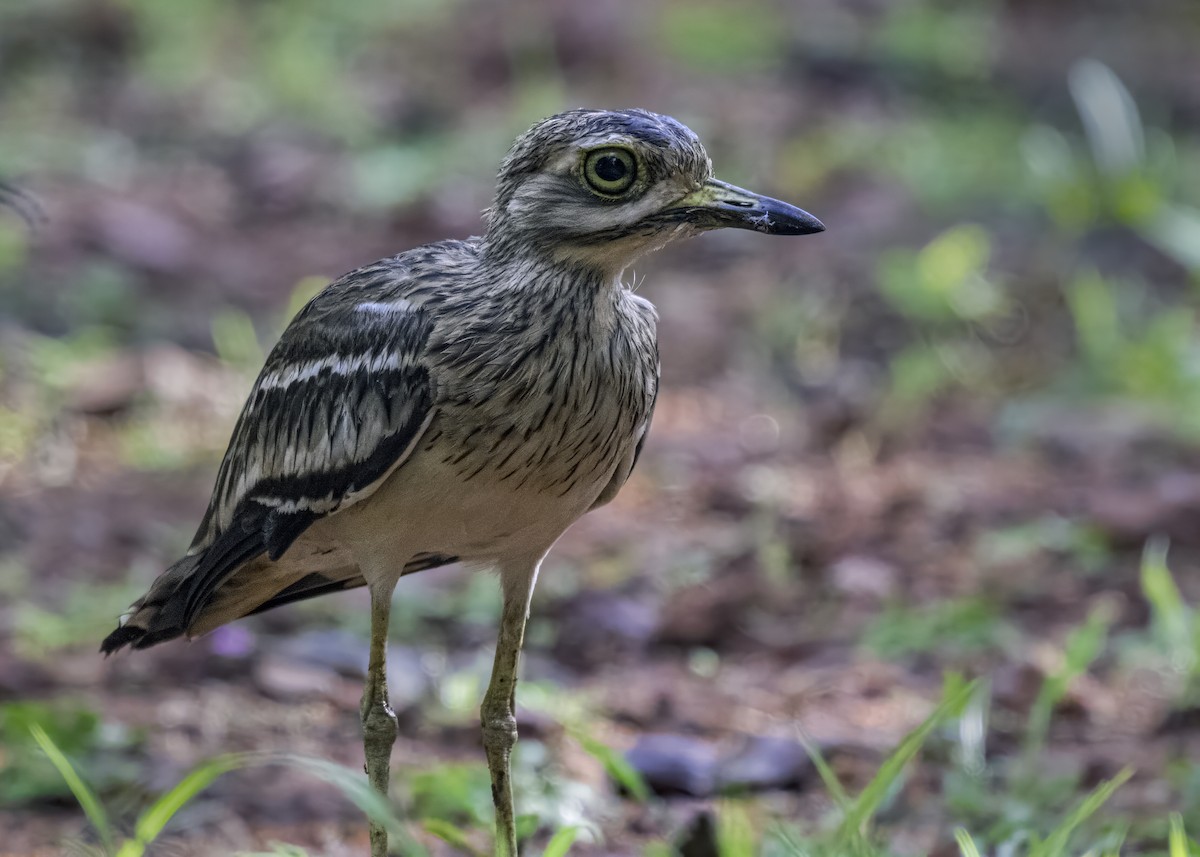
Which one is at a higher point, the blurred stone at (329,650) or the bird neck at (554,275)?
the bird neck at (554,275)

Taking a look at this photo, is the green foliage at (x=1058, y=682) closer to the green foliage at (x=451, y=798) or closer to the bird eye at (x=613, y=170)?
the green foliage at (x=451, y=798)

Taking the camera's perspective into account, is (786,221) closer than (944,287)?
Yes

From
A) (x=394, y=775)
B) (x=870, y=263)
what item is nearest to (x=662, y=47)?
(x=870, y=263)

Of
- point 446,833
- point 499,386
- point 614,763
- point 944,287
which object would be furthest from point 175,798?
point 944,287

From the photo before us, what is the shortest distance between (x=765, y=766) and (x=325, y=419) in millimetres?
1537

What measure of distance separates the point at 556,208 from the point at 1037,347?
4.81 metres

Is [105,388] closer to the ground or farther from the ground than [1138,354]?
farther from the ground

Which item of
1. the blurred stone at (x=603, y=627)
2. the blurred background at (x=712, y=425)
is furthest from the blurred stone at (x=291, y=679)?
the blurred stone at (x=603, y=627)

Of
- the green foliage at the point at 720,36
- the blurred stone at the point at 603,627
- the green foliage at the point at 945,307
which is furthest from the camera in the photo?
the green foliage at the point at 720,36

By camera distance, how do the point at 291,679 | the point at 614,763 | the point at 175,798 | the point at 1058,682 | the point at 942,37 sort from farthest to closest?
the point at 942,37
the point at 291,679
the point at 1058,682
the point at 614,763
the point at 175,798

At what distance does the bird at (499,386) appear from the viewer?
3430 millimetres

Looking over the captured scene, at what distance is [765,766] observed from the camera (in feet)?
14.3

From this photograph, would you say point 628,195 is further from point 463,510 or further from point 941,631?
point 941,631

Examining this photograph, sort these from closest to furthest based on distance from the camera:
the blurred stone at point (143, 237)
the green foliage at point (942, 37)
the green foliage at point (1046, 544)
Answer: the green foliage at point (1046, 544) → the blurred stone at point (143, 237) → the green foliage at point (942, 37)
